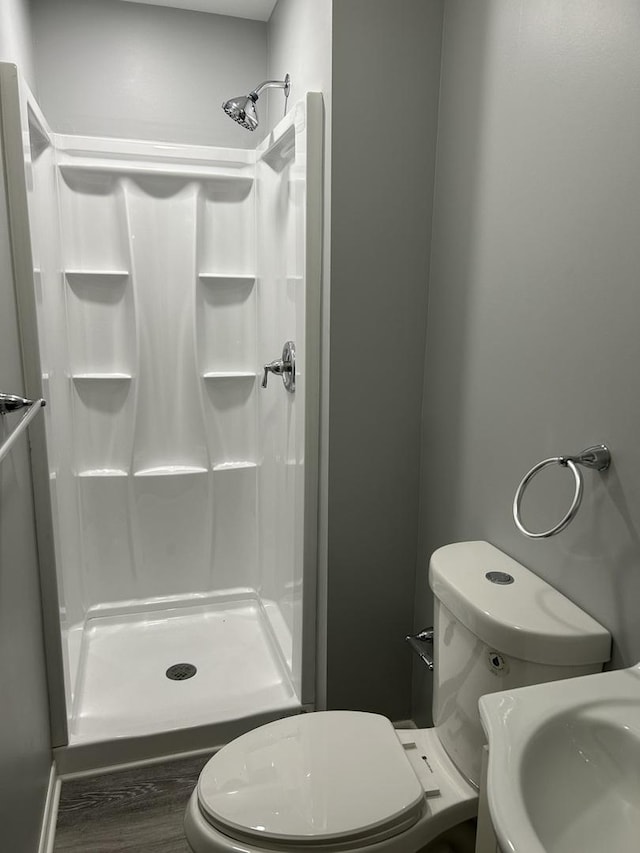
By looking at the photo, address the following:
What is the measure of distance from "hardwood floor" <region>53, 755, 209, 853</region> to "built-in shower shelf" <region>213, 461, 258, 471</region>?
1.13 meters

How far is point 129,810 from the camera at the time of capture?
1.80m

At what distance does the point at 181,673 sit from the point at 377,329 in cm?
145

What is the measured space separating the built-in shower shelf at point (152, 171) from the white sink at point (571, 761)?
7.07 feet

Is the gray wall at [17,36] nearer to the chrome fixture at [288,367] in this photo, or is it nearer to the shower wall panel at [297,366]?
the shower wall panel at [297,366]

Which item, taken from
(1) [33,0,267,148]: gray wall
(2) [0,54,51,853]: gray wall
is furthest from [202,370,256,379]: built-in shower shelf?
(2) [0,54,51,853]: gray wall

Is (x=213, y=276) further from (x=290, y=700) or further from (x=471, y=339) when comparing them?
(x=290, y=700)

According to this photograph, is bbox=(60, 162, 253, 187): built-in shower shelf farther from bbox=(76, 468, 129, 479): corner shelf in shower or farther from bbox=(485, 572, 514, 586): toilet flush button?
bbox=(485, 572, 514, 586): toilet flush button

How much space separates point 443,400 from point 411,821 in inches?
39.4

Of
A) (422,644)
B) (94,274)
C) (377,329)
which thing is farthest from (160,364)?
(422,644)

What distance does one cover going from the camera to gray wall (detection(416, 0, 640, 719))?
3.63ft

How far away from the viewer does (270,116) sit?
2418 millimetres

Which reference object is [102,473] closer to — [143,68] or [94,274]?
[94,274]

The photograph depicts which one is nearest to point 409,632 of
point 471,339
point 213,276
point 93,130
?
point 471,339

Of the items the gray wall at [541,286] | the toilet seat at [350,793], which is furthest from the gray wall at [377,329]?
the toilet seat at [350,793]
